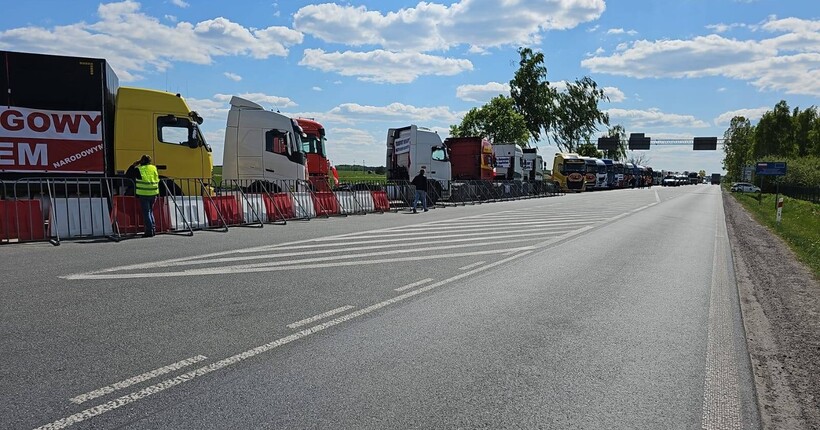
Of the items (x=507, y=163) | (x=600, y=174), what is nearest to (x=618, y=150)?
(x=600, y=174)

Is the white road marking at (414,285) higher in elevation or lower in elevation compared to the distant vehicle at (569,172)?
lower

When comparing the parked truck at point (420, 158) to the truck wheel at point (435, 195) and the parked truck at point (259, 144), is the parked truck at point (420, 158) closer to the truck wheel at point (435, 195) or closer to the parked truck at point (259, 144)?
the truck wheel at point (435, 195)

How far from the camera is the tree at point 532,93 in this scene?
2397 inches

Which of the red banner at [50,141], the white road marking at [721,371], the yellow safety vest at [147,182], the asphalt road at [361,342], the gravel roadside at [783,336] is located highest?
the red banner at [50,141]

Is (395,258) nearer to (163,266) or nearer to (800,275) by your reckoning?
(163,266)

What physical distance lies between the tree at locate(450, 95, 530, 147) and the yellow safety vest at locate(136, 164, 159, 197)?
39.6 metres

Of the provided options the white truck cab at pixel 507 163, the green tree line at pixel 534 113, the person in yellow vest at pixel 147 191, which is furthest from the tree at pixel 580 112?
the person in yellow vest at pixel 147 191

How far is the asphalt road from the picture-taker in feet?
11.3

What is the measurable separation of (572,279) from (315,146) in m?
16.0

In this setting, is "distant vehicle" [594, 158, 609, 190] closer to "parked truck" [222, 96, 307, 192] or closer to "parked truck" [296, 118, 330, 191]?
"parked truck" [296, 118, 330, 191]

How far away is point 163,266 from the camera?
314 inches

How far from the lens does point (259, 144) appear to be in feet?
60.1

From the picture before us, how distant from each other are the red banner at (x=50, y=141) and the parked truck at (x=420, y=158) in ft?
49.3

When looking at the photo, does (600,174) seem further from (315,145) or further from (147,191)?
(147,191)
